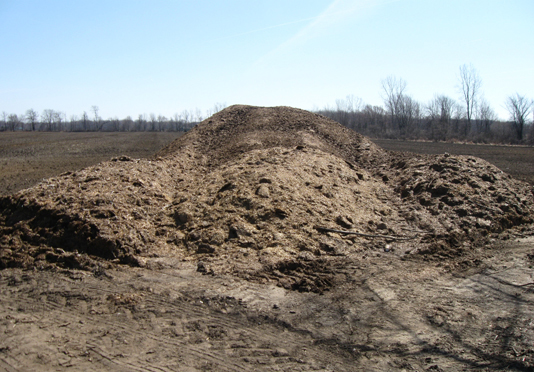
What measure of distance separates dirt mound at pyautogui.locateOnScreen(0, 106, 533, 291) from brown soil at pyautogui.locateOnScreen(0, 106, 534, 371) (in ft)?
0.13

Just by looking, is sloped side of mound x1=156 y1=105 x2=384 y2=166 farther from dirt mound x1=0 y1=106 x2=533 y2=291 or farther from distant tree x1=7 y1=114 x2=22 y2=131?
distant tree x1=7 y1=114 x2=22 y2=131

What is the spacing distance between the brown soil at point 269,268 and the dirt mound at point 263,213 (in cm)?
4

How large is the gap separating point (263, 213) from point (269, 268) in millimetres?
1579

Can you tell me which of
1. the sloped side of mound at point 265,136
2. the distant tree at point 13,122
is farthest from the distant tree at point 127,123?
the sloped side of mound at point 265,136

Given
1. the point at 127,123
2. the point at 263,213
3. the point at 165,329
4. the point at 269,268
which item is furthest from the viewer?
the point at 127,123

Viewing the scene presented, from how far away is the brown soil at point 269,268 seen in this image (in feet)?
12.1

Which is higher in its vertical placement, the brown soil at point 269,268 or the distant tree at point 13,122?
the distant tree at point 13,122

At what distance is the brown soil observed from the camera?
3691 mm

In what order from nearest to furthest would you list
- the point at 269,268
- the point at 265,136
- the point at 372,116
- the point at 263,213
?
the point at 269,268 → the point at 263,213 → the point at 265,136 → the point at 372,116

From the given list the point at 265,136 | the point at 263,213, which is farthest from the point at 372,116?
the point at 263,213

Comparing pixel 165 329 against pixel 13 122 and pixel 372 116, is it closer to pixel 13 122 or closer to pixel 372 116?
pixel 372 116

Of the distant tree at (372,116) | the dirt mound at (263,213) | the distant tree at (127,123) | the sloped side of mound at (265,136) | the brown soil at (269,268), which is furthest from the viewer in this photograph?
the distant tree at (127,123)

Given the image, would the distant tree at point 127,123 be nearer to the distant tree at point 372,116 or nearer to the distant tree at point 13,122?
the distant tree at point 13,122

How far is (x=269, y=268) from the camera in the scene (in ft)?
18.5
